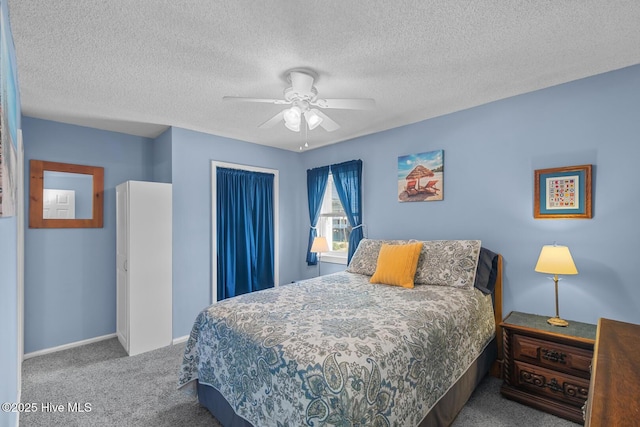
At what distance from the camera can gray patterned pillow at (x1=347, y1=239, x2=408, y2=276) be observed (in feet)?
10.6

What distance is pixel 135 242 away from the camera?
3.20m

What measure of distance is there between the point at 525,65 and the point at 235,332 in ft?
8.97

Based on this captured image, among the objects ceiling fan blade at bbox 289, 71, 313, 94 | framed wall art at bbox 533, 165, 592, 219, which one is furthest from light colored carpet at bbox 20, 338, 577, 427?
ceiling fan blade at bbox 289, 71, 313, 94

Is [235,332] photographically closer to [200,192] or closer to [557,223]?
[200,192]

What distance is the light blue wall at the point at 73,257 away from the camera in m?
3.17

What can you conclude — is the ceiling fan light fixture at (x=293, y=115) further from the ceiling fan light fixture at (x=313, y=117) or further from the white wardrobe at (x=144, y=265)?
the white wardrobe at (x=144, y=265)

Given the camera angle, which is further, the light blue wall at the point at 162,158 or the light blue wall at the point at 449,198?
the light blue wall at the point at 162,158

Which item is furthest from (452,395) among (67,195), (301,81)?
(67,195)

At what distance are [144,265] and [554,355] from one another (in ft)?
12.3

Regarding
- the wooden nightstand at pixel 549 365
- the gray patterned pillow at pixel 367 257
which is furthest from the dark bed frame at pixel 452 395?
the gray patterned pillow at pixel 367 257

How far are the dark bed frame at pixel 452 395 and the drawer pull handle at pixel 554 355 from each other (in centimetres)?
44

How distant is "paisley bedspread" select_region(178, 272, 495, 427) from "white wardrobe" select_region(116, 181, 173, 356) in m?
1.36

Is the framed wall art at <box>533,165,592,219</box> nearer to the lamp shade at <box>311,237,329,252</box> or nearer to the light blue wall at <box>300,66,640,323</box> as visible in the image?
the light blue wall at <box>300,66,640,323</box>

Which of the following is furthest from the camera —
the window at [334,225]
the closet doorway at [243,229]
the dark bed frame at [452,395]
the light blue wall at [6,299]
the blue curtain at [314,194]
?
the blue curtain at [314,194]
